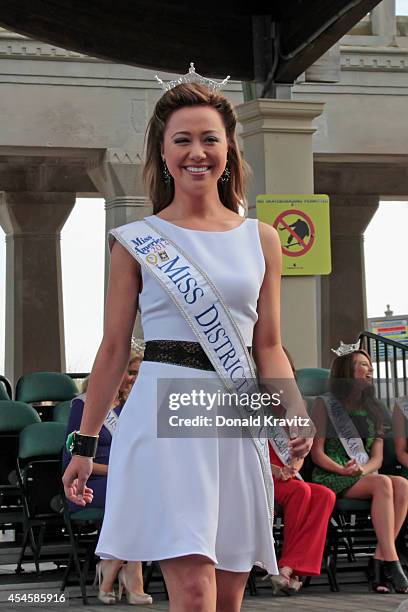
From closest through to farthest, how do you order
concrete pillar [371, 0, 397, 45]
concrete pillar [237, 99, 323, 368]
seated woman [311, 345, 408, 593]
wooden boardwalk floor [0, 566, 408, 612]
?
wooden boardwalk floor [0, 566, 408, 612]
seated woman [311, 345, 408, 593]
concrete pillar [237, 99, 323, 368]
concrete pillar [371, 0, 397, 45]

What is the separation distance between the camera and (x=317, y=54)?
28.6ft

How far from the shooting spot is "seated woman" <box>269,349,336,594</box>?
7.11m

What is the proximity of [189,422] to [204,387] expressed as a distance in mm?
93

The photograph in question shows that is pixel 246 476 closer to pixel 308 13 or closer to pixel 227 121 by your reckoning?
pixel 227 121

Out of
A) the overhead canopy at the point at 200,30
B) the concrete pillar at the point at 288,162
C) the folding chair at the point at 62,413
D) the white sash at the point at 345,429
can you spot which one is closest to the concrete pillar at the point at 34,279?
the concrete pillar at the point at 288,162

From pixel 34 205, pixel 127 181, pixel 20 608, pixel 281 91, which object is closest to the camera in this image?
pixel 20 608

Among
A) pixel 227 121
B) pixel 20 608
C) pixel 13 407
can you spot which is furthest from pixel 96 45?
pixel 227 121

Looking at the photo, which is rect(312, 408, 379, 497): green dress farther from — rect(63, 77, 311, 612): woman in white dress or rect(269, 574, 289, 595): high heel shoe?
rect(63, 77, 311, 612): woman in white dress

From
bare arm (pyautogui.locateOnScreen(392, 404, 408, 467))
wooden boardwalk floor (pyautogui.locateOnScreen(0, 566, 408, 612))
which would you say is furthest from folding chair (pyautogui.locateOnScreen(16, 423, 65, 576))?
bare arm (pyautogui.locateOnScreen(392, 404, 408, 467))

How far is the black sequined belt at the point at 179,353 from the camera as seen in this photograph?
284 cm

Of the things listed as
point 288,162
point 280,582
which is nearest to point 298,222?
point 288,162

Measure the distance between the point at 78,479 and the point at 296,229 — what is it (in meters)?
6.40

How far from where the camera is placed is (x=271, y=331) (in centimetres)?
298

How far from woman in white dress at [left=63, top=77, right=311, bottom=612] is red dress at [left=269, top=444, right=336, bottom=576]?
4.21 metres
